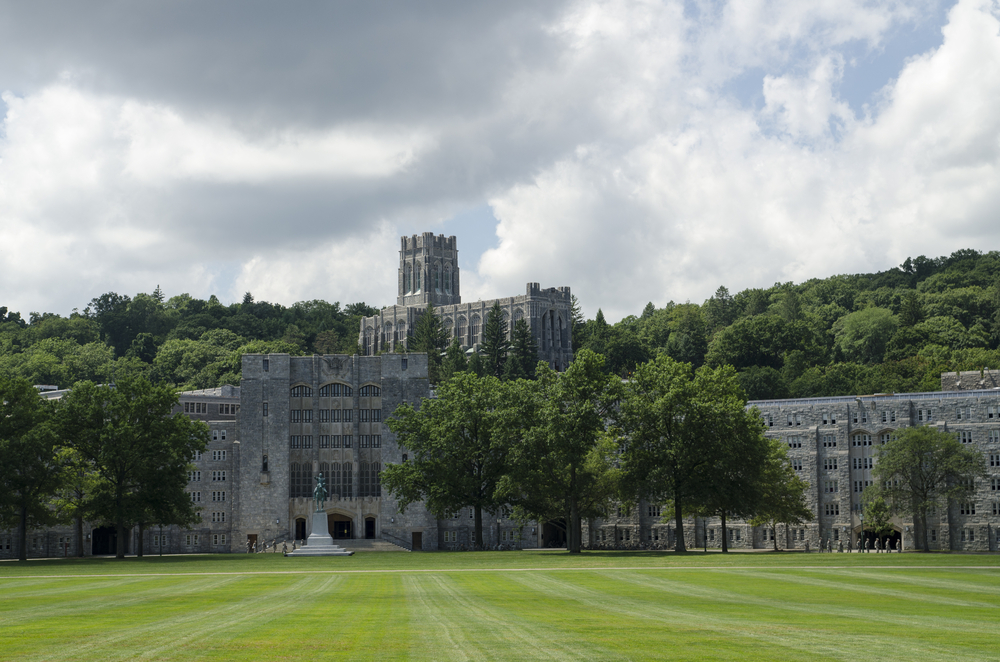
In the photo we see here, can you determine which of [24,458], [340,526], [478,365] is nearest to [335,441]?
[340,526]

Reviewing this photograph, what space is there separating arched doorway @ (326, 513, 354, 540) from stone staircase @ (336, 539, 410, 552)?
678 centimetres

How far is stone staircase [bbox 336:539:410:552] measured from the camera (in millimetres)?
101250

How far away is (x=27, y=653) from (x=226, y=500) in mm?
92141

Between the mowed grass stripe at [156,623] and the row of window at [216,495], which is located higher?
the mowed grass stripe at [156,623]

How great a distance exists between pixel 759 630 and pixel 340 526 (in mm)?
92512

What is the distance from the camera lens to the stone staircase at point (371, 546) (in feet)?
332

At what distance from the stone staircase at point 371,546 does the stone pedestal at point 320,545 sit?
1317cm

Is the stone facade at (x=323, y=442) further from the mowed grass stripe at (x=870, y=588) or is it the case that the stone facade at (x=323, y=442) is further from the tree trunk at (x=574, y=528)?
the mowed grass stripe at (x=870, y=588)

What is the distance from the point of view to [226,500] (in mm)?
113000

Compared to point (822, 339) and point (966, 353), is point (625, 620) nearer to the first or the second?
point (966, 353)

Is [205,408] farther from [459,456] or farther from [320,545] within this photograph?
[320,545]

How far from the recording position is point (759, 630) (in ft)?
87.7

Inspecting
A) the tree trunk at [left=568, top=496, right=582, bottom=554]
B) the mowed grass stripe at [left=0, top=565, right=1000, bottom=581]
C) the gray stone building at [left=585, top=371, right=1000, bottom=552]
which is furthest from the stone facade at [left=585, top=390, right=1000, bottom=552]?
the mowed grass stripe at [left=0, top=565, right=1000, bottom=581]

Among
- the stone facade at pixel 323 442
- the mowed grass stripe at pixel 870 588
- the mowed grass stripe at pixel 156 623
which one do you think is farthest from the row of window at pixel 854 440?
the mowed grass stripe at pixel 156 623
